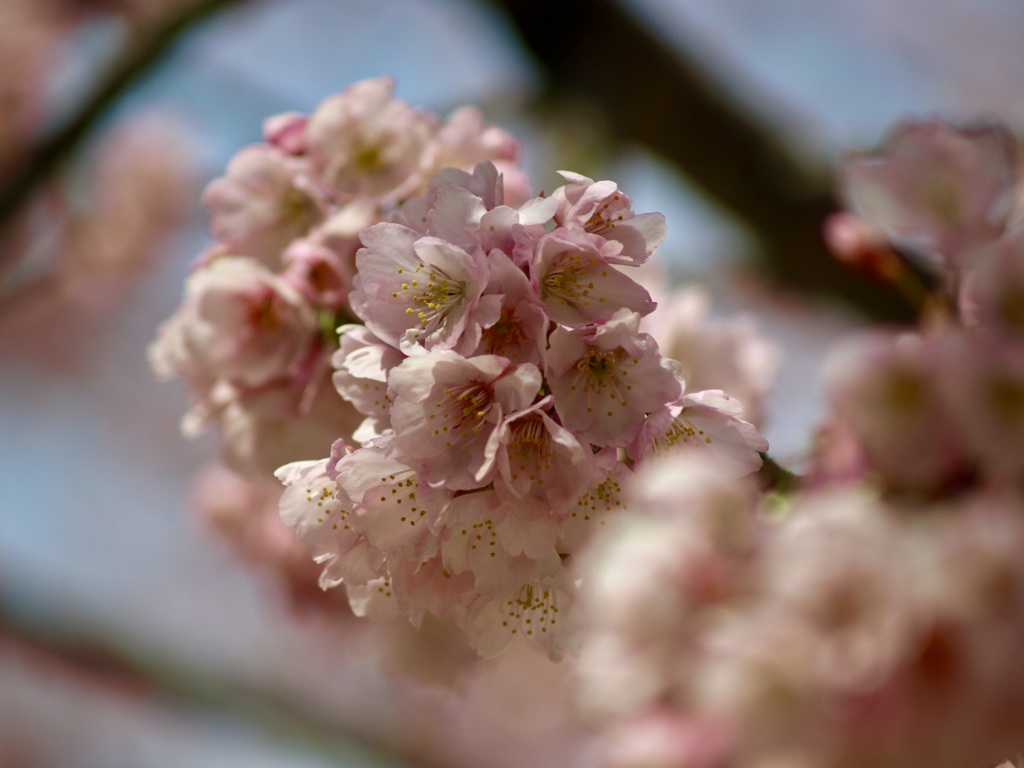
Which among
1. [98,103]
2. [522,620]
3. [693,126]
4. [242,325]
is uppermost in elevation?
[693,126]

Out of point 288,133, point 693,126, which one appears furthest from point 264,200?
point 693,126

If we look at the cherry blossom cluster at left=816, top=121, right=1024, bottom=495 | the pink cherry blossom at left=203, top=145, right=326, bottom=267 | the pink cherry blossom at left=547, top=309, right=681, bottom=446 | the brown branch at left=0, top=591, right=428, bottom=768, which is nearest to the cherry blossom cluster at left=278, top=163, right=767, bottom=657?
the pink cherry blossom at left=547, top=309, right=681, bottom=446

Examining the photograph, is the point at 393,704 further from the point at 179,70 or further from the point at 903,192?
the point at 903,192

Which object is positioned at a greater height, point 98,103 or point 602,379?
point 98,103

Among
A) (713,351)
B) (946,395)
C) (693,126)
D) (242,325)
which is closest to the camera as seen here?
(946,395)

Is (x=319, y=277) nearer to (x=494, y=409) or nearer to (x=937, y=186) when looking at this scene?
(x=494, y=409)

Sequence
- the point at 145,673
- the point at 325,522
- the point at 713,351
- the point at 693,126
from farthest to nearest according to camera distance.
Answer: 1. the point at 145,673
2. the point at 693,126
3. the point at 713,351
4. the point at 325,522

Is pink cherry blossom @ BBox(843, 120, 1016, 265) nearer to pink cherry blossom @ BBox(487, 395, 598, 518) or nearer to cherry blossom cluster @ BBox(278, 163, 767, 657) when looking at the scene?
cherry blossom cluster @ BBox(278, 163, 767, 657)

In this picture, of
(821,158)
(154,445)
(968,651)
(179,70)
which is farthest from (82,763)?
(968,651)
